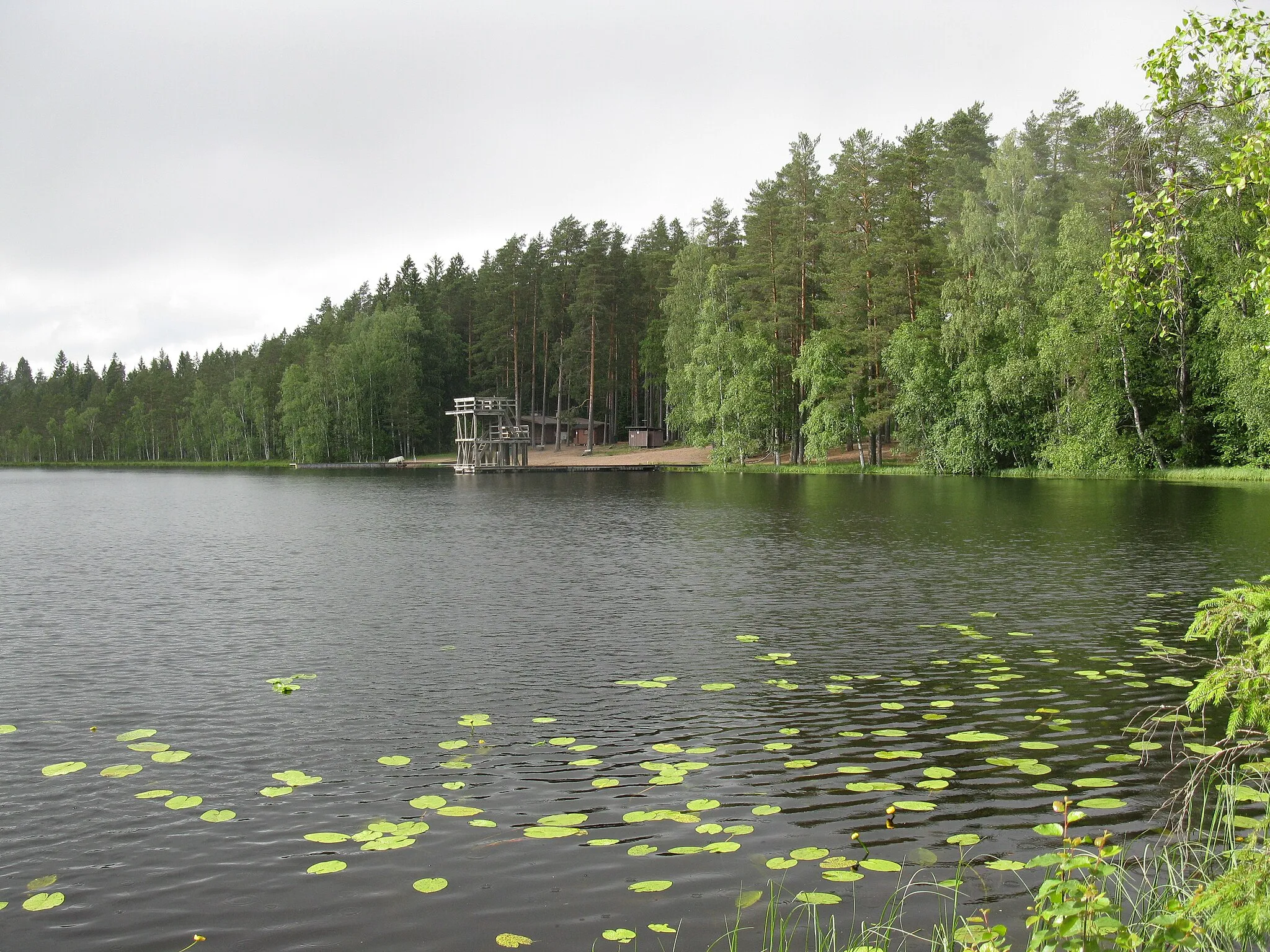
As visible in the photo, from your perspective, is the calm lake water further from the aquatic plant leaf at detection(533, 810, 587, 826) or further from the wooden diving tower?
the wooden diving tower

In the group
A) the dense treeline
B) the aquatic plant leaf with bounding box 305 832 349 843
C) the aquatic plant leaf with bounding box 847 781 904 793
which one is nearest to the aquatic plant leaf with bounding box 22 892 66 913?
the aquatic plant leaf with bounding box 305 832 349 843

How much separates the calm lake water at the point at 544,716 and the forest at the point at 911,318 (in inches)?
176

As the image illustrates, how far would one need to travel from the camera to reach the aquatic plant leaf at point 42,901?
5459mm

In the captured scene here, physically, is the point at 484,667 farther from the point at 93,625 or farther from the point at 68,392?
the point at 68,392

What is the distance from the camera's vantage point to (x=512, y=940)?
5070 millimetres

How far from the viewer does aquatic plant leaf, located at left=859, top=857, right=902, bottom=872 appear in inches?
227

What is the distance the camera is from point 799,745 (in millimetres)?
8383

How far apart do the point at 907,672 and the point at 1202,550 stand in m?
13.0

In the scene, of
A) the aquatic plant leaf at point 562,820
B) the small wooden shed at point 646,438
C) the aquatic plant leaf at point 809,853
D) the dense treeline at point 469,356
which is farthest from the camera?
the dense treeline at point 469,356

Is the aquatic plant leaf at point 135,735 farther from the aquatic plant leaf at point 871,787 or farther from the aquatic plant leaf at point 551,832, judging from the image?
the aquatic plant leaf at point 871,787

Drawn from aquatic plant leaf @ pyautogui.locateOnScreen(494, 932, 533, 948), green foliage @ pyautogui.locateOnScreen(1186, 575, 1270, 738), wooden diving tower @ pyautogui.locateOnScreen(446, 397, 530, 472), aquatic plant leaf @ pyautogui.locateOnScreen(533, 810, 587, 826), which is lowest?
aquatic plant leaf @ pyautogui.locateOnScreen(494, 932, 533, 948)

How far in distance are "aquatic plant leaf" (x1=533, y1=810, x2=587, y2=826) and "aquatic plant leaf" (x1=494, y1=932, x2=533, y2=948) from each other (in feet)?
4.78

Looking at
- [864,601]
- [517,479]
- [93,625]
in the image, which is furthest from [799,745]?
[517,479]

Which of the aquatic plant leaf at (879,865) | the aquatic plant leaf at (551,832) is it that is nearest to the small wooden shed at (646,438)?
the aquatic plant leaf at (551,832)
